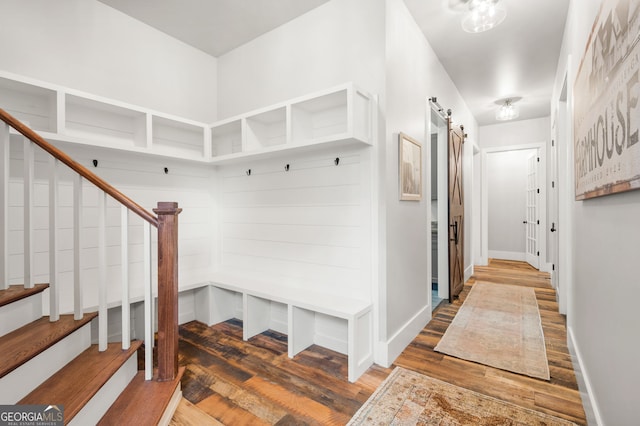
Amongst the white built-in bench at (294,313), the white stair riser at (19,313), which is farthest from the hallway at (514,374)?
the white stair riser at (19,313)

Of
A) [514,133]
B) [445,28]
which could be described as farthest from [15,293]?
[514,133]

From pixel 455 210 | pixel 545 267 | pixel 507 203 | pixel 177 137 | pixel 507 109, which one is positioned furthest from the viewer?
pixel 507 203

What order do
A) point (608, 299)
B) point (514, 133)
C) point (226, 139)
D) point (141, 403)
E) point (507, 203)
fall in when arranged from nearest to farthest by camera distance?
1. point (608, 299)
2. point (141, 403)
3. point (226, 139)
4. point (514, 133)
5. point (507, 203)

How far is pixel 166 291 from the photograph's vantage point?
1.80 m

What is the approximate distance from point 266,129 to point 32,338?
224 centimetres

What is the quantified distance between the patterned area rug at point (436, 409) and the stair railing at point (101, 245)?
46.8 inches

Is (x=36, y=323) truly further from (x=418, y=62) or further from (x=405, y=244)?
(x=418, y=62)

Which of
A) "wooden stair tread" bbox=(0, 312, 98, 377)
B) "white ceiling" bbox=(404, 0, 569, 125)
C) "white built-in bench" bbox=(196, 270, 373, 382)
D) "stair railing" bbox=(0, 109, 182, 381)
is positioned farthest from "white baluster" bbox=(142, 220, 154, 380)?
"white ceiling" bbox=(404, 0, 569, 125)

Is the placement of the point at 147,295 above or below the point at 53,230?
below

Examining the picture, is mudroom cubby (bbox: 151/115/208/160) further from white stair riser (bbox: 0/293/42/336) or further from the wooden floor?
the wooden floor

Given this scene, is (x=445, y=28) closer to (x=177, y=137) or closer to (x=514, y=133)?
(x=177, y=137)

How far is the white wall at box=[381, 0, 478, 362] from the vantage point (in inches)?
92.7

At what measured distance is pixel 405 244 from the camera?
105 inches

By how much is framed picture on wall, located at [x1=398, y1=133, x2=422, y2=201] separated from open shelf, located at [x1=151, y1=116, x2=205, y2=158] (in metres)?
1.94
